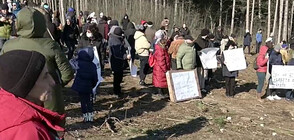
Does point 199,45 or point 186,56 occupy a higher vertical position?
point 199,45

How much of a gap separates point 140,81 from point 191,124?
3.52 meters

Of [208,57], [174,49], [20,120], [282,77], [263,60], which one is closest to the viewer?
[20,120]

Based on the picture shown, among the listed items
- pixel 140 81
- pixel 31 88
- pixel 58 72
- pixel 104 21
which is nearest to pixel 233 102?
pixel 140 81

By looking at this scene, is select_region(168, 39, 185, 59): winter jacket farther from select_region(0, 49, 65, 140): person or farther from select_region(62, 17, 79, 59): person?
select_region(0, 49, 65, 140): person

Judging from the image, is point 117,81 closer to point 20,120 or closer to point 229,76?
point 229,76

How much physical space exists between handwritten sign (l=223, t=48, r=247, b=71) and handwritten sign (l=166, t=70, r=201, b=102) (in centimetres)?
134

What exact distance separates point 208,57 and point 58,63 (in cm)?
778

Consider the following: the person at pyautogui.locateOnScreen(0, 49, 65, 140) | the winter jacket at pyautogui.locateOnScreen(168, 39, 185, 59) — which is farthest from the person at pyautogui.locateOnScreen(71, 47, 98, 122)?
the person at pyautogui.locateOnScreen(0, 49, 65, 140)

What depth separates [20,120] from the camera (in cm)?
184

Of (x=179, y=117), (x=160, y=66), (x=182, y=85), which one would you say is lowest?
(x=179, y=117)

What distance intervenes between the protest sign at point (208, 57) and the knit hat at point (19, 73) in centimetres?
950

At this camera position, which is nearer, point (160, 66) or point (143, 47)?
point (160, 66)

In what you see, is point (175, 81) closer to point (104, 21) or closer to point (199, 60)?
point (199, 60)

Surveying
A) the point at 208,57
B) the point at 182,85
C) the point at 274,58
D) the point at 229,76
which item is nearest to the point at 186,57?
the point at 182,85
